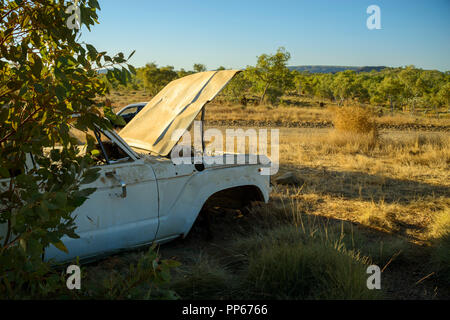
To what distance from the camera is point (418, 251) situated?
433 cm

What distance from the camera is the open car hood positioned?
152 inches

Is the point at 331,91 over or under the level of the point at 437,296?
over

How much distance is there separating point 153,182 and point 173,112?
2.90 feet

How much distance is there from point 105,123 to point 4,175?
0.64 metres

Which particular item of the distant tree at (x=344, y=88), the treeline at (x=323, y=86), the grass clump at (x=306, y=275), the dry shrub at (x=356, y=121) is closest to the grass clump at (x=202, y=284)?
the grass clump at (x=306, y=275)

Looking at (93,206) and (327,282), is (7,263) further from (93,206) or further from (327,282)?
(327,282)

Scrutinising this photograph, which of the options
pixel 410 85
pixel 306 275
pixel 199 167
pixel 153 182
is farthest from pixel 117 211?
pixel 410 85

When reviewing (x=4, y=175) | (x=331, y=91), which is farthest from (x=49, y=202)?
(x=331, y=91)

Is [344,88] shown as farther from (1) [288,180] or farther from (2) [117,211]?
(2) [117,211]

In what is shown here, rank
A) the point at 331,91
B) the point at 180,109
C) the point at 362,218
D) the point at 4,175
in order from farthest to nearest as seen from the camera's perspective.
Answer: the point at 331,91 → the point at 362,218 → the point at 180,109 → the point at 4,175

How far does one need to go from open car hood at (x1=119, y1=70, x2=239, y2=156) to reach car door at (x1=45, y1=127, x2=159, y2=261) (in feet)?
1.28

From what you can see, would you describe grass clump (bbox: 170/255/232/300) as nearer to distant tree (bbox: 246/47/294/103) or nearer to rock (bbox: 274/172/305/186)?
rock (bbox: 274/172/305/186)

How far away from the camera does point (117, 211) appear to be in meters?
3.46
